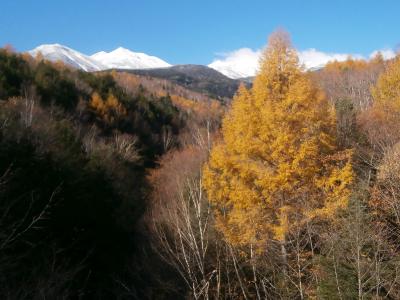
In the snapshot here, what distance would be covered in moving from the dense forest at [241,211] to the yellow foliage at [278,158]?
48mm

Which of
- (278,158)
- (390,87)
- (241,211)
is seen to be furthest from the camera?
(390,87)

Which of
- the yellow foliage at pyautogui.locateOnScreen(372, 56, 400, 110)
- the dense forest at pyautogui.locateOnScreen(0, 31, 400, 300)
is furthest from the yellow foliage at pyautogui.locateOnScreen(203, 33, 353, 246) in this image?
the yellow foliage at pyautogui.locateOnScreen(372, 56, 400, 110)

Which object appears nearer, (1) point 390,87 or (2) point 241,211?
(2) point 241,211

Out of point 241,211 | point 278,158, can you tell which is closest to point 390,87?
point 278,158

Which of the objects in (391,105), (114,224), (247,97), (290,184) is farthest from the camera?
(391,105)

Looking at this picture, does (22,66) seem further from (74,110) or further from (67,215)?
(67,215)

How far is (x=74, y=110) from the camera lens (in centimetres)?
4747

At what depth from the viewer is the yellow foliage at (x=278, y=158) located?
12688 millimetres

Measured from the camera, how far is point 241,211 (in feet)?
44.5

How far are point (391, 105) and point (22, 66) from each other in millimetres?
38468

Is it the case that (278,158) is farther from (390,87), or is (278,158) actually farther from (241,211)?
(390,87)

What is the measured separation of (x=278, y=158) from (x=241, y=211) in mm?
2105

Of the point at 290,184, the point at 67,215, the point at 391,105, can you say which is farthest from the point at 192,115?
the point at 290,184

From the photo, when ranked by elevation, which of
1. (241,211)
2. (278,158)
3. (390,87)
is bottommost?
(241,211)
